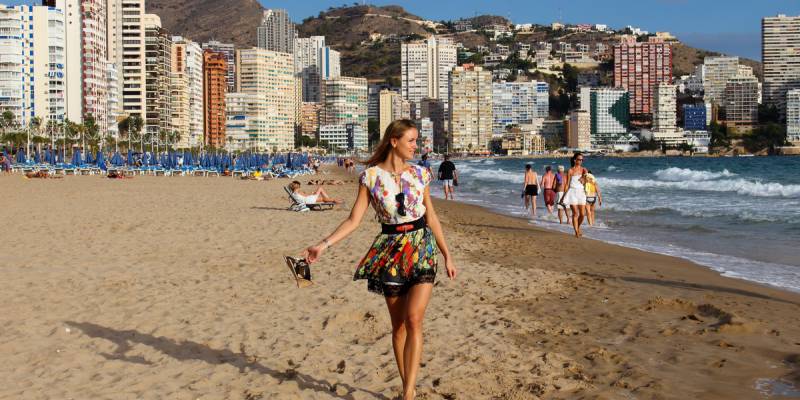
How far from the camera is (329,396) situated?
173 inches

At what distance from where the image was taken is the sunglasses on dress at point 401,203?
404cm

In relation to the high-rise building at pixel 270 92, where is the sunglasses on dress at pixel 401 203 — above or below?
below

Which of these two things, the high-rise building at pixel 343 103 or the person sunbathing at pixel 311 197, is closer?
the person sunbathing at pixel 311 197

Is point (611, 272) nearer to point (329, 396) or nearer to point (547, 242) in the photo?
point (547, 242)

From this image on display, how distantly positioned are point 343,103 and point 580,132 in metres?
51.9

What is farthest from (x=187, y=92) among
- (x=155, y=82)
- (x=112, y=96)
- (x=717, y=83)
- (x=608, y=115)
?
(x=717, y=83)

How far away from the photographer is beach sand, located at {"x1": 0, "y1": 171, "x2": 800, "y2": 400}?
4.57 m

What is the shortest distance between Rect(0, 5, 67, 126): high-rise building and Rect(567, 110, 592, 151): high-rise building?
101 metres

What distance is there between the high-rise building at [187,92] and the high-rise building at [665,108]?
287 ft

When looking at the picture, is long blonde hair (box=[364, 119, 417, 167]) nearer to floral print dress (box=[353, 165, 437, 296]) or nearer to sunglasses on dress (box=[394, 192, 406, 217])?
floral print dress (box=[353, 165, 437, 296])

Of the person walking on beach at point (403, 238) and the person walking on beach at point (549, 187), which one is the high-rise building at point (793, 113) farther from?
the person walking on beach at point (403, 238)

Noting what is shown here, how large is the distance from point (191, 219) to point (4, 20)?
3921 inches

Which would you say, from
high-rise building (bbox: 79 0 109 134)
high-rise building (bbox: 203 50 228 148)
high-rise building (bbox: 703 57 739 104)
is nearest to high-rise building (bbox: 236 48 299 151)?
high-rise building (bbox: 203 50 228 148)

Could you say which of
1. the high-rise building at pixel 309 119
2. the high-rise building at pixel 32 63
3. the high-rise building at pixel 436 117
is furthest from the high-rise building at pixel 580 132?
the high-rise building at pixel 32 63
